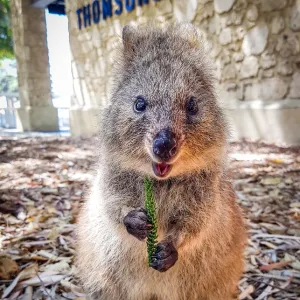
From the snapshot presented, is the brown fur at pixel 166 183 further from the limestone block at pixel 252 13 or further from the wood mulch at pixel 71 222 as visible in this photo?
the limestone block at pixel 252 13

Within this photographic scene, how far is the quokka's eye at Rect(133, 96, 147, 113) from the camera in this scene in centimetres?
160

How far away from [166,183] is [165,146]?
34 centimetres

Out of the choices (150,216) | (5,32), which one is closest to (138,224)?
(150,216)

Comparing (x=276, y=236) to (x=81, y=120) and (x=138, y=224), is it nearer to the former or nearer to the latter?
(x=138, y=224)

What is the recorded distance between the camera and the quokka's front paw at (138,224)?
160cm

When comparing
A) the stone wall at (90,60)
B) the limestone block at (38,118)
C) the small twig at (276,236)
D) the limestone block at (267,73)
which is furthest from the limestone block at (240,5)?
the limestone block at (38,118)

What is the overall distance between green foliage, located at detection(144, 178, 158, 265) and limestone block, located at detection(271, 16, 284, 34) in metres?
4.13

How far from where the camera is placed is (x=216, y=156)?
173 cm

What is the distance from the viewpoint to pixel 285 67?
508 centimetres

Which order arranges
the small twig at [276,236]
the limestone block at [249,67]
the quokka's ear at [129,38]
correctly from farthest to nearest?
the limestone block at [249,67]
the small twig at [276,236]
the quokka's ear at [129,38]

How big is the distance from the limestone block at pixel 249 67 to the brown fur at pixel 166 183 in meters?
3.72

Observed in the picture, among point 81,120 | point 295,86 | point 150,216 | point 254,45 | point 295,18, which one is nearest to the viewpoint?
point 150,216

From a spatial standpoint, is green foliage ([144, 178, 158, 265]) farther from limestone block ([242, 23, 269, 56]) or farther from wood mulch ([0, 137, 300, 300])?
limestone block ([242, 23, 269, 56])

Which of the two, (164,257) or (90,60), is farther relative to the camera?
(90,60)
